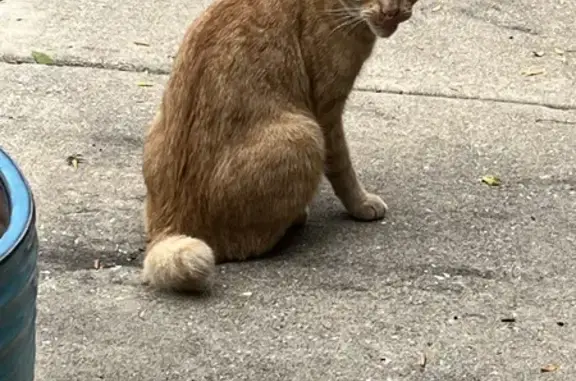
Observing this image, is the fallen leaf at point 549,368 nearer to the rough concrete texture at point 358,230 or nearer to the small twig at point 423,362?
the rough concrete texture at point 358,230

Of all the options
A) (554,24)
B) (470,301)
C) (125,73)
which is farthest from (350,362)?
(554,24)

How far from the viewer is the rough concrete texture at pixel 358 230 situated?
10.5 feet

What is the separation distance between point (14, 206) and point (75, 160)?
1860 mm

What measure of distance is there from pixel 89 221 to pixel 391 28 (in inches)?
51.8

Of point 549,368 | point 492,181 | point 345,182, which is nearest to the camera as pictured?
point 549,368

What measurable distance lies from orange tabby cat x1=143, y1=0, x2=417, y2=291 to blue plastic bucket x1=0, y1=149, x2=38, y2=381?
1.00 metres

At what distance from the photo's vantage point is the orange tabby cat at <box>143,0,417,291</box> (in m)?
3.55

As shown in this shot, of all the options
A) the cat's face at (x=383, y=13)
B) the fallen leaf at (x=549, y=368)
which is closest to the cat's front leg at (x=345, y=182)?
the cat's face at (x=383, y=13)

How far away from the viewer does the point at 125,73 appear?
5.01 m

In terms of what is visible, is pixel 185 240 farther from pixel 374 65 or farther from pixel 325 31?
pixel 374 65

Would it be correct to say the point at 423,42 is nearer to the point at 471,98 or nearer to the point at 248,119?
the point at 471,98

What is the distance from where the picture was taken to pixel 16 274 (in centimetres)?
228

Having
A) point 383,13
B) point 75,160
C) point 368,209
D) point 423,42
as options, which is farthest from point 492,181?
point 75,160

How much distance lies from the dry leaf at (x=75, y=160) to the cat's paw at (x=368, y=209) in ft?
3.74
